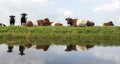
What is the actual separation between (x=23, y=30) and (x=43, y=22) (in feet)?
24.2

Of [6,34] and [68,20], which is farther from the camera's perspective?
[68,20]

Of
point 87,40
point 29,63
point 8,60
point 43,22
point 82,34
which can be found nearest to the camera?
point 29,63

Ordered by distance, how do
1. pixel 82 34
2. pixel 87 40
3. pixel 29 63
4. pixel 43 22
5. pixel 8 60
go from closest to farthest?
pixel 29 63 → pixel 8 60 → pixel 87 40 → pixel 82 34 → pixel 43 22

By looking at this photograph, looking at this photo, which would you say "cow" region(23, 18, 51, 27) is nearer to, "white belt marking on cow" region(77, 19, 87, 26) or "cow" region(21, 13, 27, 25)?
"cow" region(21, 13, 27, 25)

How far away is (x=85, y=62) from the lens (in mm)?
16750

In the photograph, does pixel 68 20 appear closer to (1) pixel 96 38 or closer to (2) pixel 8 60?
(1) pixel 96 38

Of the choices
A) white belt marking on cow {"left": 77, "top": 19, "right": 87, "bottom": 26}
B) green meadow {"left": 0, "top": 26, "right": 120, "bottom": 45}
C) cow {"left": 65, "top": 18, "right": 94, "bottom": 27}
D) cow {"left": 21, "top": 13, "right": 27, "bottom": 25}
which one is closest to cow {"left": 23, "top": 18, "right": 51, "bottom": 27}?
cow {"left": 21, "top": 13, "right": 27, "bottom": 25}

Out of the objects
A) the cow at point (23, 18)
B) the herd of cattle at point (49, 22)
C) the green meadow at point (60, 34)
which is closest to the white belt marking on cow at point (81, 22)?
the herd of cattle at point (49, 22)

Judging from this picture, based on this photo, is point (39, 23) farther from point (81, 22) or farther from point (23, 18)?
point (81, 22)

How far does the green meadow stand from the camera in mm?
29250

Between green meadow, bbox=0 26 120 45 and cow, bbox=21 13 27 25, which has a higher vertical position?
cow, bbox=21 13 27 25

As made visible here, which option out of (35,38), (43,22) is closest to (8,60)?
(35,38)

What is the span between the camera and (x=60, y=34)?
31.0 metres

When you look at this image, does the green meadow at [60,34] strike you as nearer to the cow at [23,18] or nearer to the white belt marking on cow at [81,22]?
the white belt marking on cow at [81,22]
